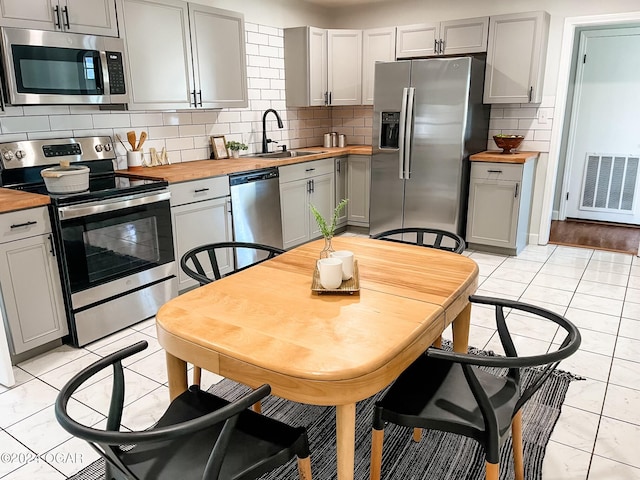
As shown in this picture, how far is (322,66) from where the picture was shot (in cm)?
505

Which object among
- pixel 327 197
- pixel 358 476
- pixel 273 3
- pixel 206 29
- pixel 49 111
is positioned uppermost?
pixel 273 3

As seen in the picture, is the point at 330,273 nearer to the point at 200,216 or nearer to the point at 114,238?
the point at 114,238

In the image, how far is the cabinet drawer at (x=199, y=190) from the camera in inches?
130

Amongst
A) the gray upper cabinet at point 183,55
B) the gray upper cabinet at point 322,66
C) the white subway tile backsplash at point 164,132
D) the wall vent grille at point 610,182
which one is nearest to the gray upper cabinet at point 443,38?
the gray upper cabinet at point 322,66

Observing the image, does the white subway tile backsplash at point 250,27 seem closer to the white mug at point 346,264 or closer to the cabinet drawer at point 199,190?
the cabinet drawer at point 199,190

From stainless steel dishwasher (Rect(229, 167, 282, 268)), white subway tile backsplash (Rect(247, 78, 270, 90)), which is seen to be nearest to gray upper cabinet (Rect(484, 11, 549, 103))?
white subway tile backsplash (Rect(247, 78, 270, 90))

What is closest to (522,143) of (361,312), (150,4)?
(150,4)

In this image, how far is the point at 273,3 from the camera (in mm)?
4762

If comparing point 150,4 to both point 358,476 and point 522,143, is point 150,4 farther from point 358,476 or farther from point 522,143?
point 522,143

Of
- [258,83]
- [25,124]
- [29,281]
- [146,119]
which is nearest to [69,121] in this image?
[25,124]

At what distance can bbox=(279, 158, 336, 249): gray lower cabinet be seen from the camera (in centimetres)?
440

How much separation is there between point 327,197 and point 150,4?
2.42m

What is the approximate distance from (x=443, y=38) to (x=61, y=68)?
11.2 ft

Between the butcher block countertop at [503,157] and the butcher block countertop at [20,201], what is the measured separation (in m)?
3.48
